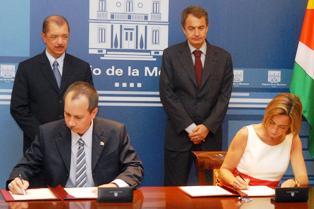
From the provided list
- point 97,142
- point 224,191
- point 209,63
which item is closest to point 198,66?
point 209,63

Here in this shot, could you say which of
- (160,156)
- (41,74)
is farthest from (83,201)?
(160,156)

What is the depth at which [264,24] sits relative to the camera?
6.33 metres

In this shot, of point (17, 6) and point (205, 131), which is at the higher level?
point (17, 6)

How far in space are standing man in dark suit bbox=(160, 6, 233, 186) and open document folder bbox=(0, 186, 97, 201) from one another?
2111 mm

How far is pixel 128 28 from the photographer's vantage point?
6.04 metres

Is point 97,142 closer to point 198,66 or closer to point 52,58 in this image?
point 52,58

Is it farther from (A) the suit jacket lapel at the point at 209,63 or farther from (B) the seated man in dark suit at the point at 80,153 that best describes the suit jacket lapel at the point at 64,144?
(A) the suit jacket lapel at the point at 209,63

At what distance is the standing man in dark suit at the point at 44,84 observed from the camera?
16.8ft

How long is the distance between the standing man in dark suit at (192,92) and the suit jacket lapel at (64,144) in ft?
6.13

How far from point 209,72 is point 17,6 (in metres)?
1.81

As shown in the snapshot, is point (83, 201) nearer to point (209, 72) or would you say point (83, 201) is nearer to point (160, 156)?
point (209, 72)

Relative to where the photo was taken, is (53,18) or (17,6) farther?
(17,6)

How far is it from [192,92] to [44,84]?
4.03 feet

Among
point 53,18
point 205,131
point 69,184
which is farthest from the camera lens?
point 205,131
